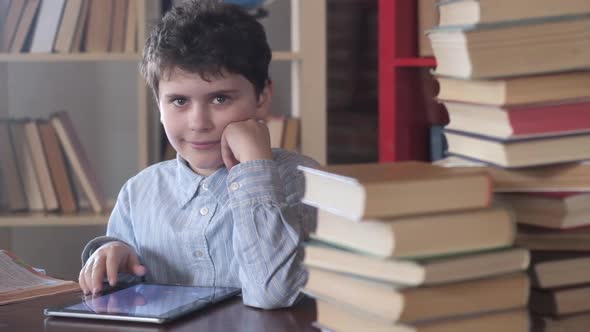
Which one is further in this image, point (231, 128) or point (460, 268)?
point (231, 128)

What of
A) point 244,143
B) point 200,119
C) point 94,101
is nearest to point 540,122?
point 244,143

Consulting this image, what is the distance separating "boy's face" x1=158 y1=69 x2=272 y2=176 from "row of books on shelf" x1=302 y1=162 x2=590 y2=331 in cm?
57

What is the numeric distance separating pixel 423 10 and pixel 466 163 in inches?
59.6

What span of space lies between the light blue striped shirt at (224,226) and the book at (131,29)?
119 centimetres

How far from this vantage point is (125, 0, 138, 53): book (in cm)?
277

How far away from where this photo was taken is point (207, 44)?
1509mm

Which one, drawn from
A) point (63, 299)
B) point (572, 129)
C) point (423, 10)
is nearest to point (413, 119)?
point (423, 10)

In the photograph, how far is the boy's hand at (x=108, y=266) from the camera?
130 cm

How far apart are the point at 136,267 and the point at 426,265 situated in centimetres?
65

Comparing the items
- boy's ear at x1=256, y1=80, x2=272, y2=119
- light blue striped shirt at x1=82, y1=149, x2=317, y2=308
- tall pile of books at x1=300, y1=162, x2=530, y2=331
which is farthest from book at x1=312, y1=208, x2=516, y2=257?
boy's ear at x1=256, y1=80, x2=272, y2=119

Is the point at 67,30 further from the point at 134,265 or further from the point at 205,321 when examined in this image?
the point at 205,321

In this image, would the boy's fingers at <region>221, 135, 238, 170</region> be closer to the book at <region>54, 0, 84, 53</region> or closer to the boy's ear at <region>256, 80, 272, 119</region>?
the boy's ear at <region>256, 80, 272, 119</region>

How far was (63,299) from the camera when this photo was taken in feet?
4.17

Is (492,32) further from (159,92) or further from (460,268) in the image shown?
(159,92)
